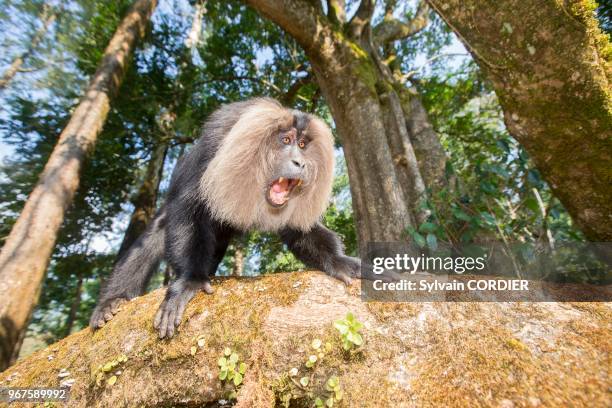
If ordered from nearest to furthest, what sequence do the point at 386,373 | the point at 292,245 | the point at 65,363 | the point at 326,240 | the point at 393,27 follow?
the point at 386,373, the point at 65,363, the point at 326,240, the point at 292,245, the point at 393,27

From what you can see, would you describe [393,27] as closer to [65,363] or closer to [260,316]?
[260,316]

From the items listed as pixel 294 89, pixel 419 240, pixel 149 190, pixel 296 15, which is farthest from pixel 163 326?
pixel 149 190

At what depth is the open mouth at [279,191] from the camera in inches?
99.8

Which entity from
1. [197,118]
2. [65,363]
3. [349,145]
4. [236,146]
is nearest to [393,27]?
[349,145]

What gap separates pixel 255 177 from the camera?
2.71m

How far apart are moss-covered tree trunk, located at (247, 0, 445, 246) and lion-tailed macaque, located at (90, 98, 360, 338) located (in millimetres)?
1107

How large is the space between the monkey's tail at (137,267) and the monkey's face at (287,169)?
1.09m

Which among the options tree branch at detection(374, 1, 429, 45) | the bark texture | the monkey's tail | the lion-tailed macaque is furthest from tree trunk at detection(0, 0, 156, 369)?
tree branch at detection(374, 1, 429, 45)

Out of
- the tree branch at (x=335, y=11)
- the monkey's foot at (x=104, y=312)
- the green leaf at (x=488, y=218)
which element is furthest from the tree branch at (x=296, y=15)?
the monkey's foot at (x=104, y=312)

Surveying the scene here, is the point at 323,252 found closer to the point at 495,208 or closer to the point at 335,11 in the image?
the point at 495,208

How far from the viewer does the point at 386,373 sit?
1.27 m

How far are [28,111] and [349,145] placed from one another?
7.24 m

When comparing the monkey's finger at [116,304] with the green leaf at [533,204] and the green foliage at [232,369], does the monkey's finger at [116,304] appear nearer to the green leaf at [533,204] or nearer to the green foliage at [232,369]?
the green foliage at [232,369]

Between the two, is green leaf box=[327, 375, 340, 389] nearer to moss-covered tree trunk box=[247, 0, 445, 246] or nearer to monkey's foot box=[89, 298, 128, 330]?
monkey's foot box=[89, 298, 128, 330]
